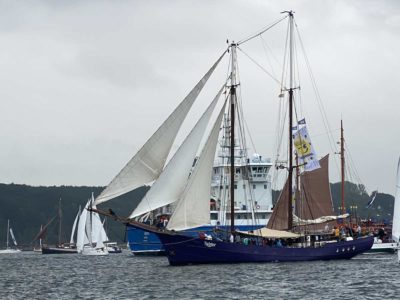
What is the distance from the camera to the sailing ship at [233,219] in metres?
59.5

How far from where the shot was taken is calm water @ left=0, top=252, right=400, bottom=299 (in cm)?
4422

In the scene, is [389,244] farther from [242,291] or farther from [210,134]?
[242,291]

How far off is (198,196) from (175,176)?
2.54 m

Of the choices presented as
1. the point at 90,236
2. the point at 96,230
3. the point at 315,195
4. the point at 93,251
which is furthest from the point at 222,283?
the point at 96,230

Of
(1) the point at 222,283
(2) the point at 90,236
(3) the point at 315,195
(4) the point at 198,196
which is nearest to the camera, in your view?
(1) the point at 222,283

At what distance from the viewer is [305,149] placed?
77188mm

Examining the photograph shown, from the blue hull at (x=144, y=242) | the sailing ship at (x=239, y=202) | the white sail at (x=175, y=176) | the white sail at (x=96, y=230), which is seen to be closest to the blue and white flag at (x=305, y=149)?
the sailing ship at (x=239, y=202)

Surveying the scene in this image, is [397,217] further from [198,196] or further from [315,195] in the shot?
[315,195]

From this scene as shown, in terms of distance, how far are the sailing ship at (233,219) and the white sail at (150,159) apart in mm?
100

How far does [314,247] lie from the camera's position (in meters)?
67.4

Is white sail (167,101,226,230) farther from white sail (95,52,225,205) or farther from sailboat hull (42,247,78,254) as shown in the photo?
sailboat hull (42,247,78,254)

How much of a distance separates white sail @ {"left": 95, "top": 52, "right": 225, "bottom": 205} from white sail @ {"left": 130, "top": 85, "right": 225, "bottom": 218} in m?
1.71

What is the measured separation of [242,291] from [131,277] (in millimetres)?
13688

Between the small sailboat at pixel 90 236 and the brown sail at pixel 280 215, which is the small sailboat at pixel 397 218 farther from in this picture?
the small sailboat at pixel 90 236
